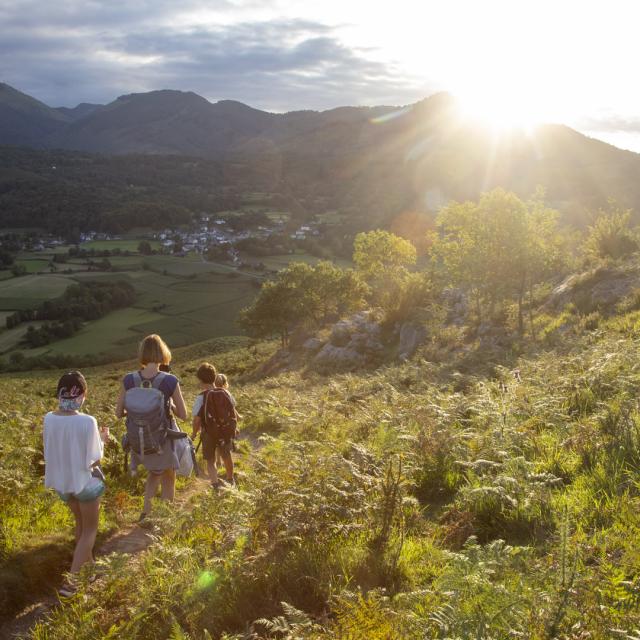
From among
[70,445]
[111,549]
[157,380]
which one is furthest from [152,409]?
[111,549]

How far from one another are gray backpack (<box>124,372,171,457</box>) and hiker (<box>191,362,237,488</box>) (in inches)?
83.1

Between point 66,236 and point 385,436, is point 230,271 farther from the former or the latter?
point 385,436

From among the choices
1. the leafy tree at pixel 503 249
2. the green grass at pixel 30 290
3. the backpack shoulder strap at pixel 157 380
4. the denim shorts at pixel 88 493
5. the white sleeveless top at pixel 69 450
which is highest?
the leafy tree at pixel 503 249

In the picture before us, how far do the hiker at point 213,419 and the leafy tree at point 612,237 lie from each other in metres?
22.3

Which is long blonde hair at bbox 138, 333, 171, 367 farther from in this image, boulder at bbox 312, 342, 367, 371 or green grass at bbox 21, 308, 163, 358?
green grass at bbox 21, 308, 163, 358

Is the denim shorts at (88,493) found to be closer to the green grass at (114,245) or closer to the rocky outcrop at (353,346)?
the rocky outcrop at (353,346)

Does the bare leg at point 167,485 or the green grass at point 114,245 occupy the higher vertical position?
the green grass at point 114,245

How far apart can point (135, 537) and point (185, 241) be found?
18050cm

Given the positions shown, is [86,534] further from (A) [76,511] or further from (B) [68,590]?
(B) [68,590]

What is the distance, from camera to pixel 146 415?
652 cm

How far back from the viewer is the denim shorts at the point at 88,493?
18.5 ft

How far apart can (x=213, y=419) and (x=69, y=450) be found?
3.53 m

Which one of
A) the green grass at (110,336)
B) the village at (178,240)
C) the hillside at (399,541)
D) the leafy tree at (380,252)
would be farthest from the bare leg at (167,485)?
the village at (178,240)

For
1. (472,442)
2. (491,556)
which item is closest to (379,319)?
(472,442)
